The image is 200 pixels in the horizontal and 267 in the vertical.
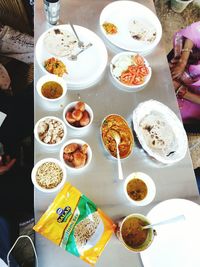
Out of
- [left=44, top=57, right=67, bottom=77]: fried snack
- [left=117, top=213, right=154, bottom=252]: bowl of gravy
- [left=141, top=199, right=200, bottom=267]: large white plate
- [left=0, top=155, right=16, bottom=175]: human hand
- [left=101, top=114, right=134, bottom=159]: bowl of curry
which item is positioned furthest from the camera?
[left=0, top=155, right=16, bottom=175]: human hand

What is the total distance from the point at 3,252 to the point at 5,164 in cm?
60

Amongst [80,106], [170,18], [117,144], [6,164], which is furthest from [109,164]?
[170,18]

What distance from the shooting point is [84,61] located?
5.44 ft

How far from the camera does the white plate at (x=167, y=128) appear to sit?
4.70 ft

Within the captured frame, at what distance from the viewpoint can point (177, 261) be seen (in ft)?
4.33

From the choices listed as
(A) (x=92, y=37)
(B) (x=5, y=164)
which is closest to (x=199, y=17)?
(A) (x=92, y=37)

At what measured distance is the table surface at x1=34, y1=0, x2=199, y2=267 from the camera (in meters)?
1.26

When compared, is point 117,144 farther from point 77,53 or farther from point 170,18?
point 170,18

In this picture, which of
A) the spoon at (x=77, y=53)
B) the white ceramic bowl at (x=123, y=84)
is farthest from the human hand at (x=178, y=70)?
the spoon at (x=77, y=53)

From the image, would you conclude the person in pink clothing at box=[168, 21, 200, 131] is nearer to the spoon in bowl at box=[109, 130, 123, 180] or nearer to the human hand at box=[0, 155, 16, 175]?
the spoon in bowl at box=[109, 130, 123, 180]

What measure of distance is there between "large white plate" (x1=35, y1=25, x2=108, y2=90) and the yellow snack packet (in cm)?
60

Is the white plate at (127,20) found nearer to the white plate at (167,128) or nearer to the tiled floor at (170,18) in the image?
the white plate at (167,128)

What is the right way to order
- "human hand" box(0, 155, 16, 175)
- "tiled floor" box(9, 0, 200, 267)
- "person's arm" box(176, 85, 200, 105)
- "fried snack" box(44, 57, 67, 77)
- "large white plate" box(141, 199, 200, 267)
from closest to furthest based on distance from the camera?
"large white plate" box(141, 199, 200, 267)
"fried snack" box(44, 57, 67, 77)
"human hand" box(0, 155, 16, 175)
"person's arm" box(176, 85, 200, 105)
"tiled floor" box(9, 0, 200, 267)

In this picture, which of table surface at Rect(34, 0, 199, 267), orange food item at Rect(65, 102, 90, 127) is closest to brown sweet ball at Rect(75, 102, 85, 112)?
orange food item at Rect(65, 102, 90, 127)
